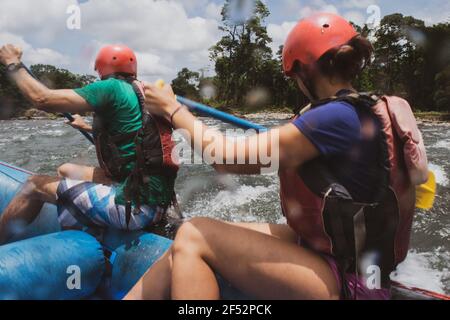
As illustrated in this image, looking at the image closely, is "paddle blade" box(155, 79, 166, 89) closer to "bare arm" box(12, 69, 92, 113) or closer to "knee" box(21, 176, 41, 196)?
"bare arm" box(12, 69, 92, 113)

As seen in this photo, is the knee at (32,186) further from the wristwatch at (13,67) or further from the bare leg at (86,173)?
the wristwatch at (13,67)

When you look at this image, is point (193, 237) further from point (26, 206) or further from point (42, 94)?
point (26, 206)

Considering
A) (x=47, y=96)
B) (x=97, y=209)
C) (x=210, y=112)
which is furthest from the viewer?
(x=97, y=209)

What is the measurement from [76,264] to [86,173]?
1.05m

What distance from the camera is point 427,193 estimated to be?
1778mm

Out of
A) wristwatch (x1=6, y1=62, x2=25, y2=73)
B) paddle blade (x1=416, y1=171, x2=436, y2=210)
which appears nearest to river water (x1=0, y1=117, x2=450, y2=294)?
paddle blade (x1=416, y1=171, x2=436, y2=210)

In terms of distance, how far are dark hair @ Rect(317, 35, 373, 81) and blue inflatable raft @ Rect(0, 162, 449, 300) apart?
4.89 feet

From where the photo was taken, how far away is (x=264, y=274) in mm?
1471

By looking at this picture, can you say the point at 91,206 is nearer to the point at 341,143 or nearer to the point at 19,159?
the point at 341,143

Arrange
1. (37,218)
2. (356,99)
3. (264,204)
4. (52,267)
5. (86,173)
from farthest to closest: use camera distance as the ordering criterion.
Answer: (264,204), (86,173), (37,218), (52,267), (356,99)

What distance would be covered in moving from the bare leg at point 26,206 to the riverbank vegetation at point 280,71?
26.2m

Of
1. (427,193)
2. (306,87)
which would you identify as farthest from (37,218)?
(427,193)

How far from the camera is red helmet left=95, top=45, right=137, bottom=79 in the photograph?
113 inches
